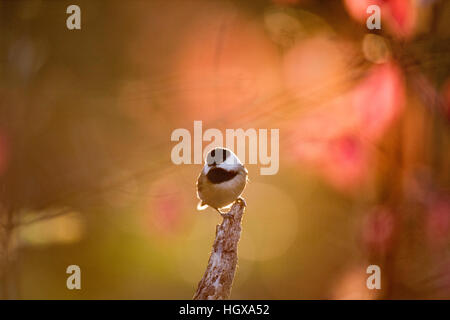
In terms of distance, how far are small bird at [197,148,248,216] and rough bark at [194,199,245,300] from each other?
0.94 feet

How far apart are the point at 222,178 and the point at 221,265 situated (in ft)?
1.81

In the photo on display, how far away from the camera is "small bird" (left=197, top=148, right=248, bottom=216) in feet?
7.46

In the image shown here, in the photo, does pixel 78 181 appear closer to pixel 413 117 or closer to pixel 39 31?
pixel 39 31

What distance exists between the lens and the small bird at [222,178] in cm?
227

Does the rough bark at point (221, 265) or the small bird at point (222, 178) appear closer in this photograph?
the rough bark at point (221, 265)

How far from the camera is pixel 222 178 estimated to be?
229cm

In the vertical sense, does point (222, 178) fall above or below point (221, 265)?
above

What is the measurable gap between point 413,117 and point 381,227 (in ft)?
2.39

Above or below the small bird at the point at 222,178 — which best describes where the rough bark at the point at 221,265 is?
below

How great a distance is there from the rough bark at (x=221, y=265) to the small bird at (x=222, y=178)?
0.94 ft

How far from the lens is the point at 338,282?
3025mm

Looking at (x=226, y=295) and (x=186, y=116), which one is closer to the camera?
Answer: (x=226, y=295)

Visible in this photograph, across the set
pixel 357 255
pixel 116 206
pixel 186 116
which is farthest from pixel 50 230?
pixel 357 255

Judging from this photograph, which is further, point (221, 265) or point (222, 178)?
point (222, 178)
